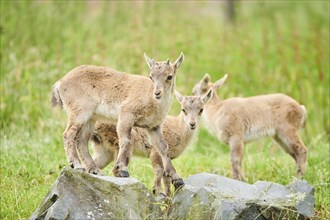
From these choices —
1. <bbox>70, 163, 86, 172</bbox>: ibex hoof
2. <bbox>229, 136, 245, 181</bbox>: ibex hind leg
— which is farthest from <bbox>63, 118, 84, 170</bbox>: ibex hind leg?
<bbox>229, 136, 245, 181</bbox>: ibex hind leg

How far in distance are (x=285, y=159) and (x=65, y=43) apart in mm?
6716

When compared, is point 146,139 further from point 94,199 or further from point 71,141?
point 94,199

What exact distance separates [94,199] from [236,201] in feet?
4.87

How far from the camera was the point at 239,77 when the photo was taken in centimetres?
1681

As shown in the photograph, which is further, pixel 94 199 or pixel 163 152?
pixel 163 152

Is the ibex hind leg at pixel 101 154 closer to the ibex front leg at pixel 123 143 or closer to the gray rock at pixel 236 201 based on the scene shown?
the ibex front leg at pixel 123 143

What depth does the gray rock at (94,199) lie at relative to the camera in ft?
22.2

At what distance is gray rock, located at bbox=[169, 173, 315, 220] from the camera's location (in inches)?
287

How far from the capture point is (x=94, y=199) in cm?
699

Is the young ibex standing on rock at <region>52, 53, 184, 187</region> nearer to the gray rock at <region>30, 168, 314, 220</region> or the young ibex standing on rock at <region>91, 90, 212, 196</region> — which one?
the young ibex standing on rock at <region>91, 90, 212, 196</region>

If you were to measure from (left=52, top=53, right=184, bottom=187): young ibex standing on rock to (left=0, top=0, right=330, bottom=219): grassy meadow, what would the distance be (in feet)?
2.89

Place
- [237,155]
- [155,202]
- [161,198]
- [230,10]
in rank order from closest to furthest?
[155,202]
[161,198]
[237,155]
[230,10]

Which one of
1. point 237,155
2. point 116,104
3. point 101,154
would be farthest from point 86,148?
point 237,155

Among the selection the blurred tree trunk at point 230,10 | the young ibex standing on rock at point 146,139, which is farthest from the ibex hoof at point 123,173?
the blurred tree trunk at point 230,10
